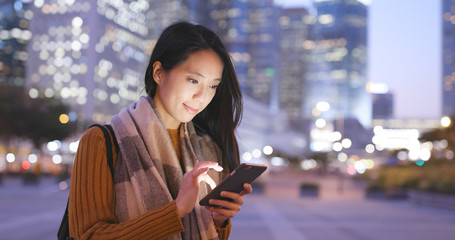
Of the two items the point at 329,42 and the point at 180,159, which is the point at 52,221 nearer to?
the point at 180,159

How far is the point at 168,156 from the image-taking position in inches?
89.9

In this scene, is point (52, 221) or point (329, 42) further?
point (329, 42)

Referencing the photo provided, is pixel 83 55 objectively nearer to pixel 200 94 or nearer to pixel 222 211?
pixel 200 94

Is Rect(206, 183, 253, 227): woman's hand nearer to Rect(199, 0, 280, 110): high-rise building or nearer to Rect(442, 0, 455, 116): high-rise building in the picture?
Rect(442, 0, 455, 116): high-rise building

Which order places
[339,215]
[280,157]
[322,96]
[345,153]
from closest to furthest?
[339,215]
[280,157]
[345,153]
[322,96]

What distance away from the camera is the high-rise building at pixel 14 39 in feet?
266

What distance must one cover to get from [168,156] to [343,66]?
197m

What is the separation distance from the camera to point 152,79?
254 centimetres

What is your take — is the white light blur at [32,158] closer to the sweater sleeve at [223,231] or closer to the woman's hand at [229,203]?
the sweater sleeve at [223,231]

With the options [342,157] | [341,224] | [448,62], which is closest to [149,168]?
[341,224]

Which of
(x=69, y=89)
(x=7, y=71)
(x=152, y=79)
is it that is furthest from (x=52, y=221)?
(x=7, y=71)

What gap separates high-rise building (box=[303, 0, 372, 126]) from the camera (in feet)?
625

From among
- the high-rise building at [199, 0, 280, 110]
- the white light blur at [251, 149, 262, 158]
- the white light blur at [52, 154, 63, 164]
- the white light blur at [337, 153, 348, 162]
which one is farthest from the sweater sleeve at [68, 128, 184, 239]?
the high-rise building at [199, 0, 280, 110]

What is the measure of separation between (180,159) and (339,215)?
581 inches
